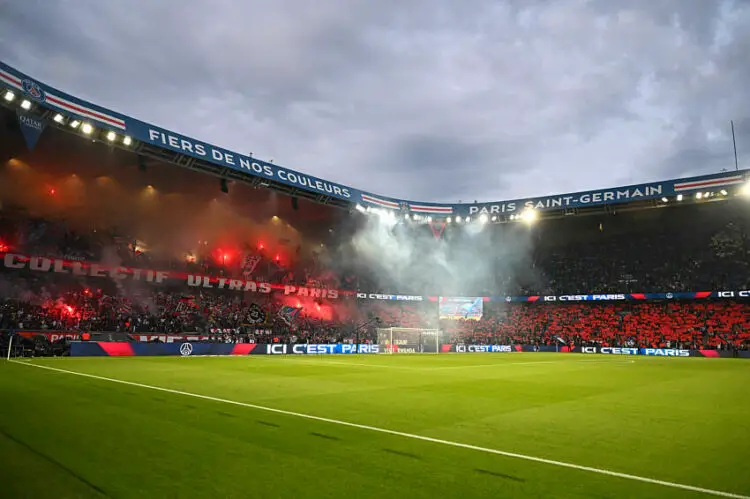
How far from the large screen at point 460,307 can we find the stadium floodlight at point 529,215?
9.72 meters

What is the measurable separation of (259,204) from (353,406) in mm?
35527

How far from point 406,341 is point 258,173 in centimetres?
2038

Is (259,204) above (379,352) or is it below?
above

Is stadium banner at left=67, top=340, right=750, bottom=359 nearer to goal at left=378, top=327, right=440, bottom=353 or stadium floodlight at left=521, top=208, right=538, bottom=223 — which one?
goal at left=378, top=327, right=440, bottom=353

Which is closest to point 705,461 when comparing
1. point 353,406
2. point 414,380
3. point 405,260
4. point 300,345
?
point 353,406

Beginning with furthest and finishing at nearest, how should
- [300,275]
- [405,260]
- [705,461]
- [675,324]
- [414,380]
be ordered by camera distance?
1. [405,260]
2. [300,275]
3. [675,324]
4. [414,380]
5. [705,461]

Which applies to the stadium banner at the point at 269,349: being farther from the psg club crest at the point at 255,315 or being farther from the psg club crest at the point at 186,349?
the psg club crest at the point at 255,315

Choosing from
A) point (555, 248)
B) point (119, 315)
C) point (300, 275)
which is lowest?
point (119, 315)

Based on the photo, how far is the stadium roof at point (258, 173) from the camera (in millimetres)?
24594

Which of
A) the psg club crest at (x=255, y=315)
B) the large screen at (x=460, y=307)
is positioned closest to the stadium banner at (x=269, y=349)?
the large screen at (x=460, y=307)

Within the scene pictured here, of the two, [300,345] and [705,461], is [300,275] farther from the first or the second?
[705,461]

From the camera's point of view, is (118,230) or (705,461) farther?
(118,230)

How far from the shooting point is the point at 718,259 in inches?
1860

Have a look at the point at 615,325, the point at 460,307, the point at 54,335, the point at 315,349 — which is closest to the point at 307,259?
Result: the point at 315,349
